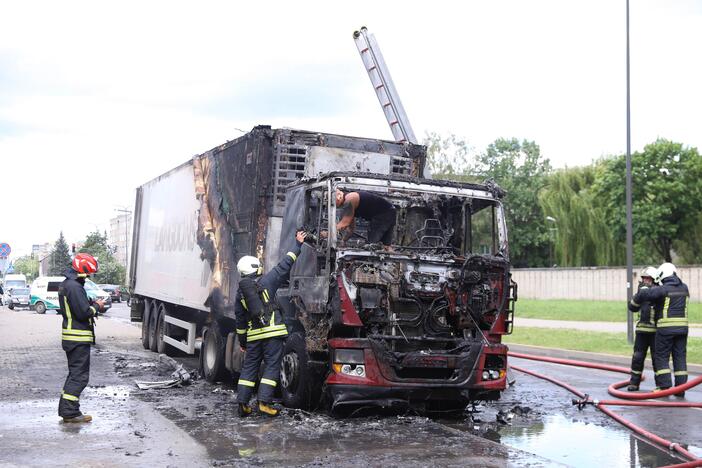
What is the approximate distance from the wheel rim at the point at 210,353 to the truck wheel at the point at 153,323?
466 cm

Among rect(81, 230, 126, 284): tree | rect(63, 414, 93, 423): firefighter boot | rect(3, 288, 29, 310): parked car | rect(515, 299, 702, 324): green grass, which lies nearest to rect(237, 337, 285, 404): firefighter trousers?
rect(63, 414, 93, 423): firefighter boot

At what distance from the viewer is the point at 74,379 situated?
8.84m

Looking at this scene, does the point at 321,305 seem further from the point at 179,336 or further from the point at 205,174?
the point at 179,336

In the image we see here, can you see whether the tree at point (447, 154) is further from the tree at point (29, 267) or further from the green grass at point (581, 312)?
the tree at point (29, 267)

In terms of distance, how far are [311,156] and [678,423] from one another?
17.8 ft

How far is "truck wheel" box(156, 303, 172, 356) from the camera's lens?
16031mm

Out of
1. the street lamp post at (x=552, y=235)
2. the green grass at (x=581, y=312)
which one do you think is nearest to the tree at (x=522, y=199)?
the street lamp post at (x=552, y=235)

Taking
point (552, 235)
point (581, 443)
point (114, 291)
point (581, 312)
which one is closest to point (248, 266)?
point (581, 443)

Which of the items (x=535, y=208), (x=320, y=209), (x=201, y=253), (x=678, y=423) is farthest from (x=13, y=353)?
(x=535, y=208)

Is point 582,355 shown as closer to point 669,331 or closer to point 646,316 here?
point 646,316

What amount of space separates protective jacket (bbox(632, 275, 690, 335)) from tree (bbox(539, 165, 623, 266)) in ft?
131

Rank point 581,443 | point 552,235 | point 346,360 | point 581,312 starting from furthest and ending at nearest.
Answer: point 552,235 < point 581,312 < point 346,360 < point 581,443

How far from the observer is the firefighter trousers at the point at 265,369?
9.09m

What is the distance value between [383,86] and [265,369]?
6.74 metres
